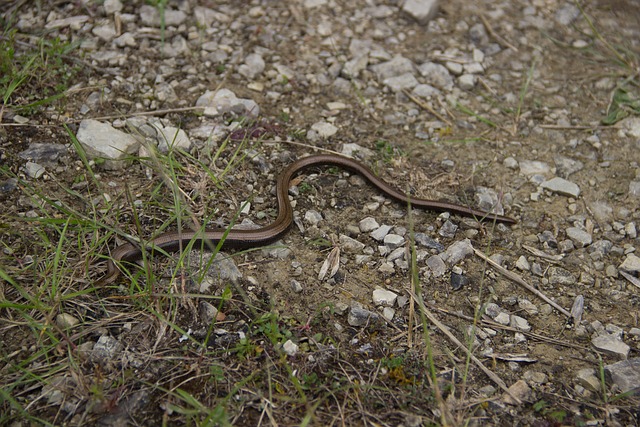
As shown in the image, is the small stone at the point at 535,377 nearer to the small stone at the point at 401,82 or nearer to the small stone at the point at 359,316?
the small stone at the point at 359,316

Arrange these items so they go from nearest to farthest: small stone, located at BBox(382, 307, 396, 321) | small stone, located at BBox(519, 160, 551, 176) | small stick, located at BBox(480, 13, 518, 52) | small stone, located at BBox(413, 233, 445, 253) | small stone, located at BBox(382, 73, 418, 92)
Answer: small stone, located at BBox(382, 307, 396, 321) → small stone, located at BBox(413, 233, 445, 253) → small stone, located at BBox(519, 160, 551, 176) → small stone, located at BBox(382, 73, 418, 92) → small stick, located at BBox(480, 13, 518, 52)

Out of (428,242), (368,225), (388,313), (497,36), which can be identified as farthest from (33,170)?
(497,36)

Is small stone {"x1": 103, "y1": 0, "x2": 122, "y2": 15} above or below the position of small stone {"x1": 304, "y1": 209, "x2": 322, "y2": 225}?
above

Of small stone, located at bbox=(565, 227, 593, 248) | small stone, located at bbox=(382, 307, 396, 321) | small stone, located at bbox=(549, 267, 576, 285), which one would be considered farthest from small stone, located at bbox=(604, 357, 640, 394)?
small stone, located at bbox=(382, 307, 396, 321)

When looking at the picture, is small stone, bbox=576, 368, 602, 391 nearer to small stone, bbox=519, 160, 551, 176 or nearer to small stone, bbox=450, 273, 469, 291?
small stone, bbox=450, 273, 469, 291

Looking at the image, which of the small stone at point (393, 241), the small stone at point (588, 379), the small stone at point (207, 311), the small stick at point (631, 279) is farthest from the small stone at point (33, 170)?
the small stick at point (631, 279)

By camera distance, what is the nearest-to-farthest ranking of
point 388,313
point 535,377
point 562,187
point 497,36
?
point 535,377 < point 388,313 < point 562,187 < point 497,36

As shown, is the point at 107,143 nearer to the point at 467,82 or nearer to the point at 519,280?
the point at 519,280
